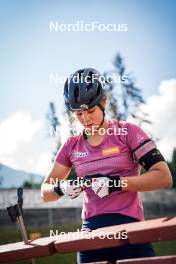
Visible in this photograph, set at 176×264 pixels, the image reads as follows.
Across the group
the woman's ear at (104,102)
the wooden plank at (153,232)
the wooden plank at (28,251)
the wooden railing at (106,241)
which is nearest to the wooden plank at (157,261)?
the wooden railing at (106,241)

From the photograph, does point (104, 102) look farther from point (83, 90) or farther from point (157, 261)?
point (157, 261)

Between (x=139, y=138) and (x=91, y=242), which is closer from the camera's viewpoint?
(x=91, y=242)

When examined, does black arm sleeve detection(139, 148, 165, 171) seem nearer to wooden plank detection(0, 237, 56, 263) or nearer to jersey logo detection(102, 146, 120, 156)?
jersey logo detection(102, 146, 120, 156)

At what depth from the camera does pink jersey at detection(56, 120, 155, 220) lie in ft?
11.1

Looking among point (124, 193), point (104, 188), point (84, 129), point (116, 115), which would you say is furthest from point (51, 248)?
point (116, 115)

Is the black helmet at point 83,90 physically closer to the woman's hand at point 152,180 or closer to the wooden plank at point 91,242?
the woman's hand at point 152,180

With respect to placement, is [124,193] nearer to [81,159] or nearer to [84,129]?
[81,159]

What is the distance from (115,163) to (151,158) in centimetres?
35

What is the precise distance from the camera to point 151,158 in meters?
3.28

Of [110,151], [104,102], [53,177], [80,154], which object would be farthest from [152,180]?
[53,177]

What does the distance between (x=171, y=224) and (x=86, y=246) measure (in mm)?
598

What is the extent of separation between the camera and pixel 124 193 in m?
3.42

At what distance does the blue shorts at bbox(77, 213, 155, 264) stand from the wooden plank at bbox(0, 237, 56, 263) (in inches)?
16.7

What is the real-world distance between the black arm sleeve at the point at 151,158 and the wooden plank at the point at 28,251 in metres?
0.95
